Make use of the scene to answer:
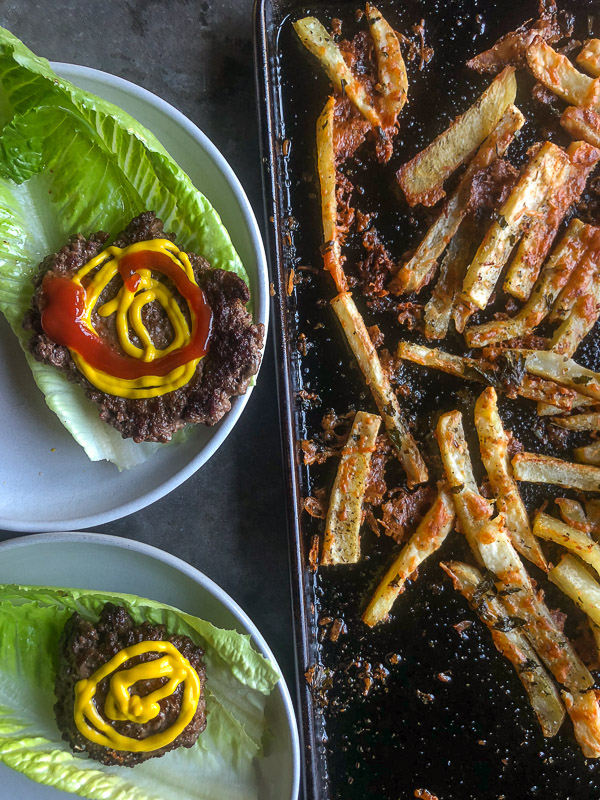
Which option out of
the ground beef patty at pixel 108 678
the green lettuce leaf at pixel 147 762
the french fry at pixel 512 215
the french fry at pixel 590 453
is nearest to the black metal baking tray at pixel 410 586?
the french fry at pixel 590 453

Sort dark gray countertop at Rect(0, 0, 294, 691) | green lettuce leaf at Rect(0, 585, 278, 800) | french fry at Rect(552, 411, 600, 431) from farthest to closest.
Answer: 1. dark gray countertop at Rect(0, 0, 294, 691)
2. french fry at Rect(552, 411, 600, 431)
3. green lettuce leaf at Rect(0, 585, 278, 800)

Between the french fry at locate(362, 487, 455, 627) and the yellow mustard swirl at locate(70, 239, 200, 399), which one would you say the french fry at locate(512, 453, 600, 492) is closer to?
the french fry at locate(362, 487, 455, 627)

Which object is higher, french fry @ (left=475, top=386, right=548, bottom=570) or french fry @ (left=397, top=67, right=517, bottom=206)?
french fry @ (left=397, top=67, right=517, bottom=206)

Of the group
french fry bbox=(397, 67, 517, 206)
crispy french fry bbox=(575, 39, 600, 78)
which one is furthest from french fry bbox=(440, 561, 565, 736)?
crispy french fry bbox=(575, 39, 600, 78)

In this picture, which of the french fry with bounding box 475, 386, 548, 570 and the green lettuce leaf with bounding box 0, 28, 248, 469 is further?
the french fry with bounding box 475, 386, 548, 570

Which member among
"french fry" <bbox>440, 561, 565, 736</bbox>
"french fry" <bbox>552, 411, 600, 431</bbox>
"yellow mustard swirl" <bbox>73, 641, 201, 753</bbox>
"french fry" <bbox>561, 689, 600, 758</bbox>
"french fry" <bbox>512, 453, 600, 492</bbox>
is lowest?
"french fry" <bbox>561, 689, 600, 758</bbox>

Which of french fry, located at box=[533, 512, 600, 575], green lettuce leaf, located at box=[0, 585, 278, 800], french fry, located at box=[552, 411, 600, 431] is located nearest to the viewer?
green lettuce leaf, located at box=[0, 585, 278, 800]

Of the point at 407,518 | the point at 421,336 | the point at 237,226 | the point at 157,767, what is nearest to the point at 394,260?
the point at 421,336

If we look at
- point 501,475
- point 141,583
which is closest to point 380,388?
point 501,475
